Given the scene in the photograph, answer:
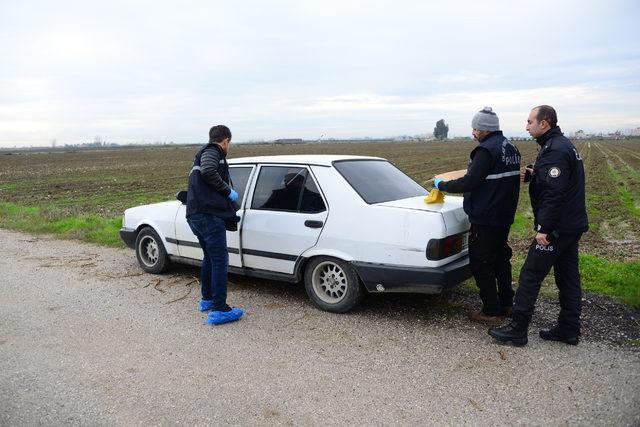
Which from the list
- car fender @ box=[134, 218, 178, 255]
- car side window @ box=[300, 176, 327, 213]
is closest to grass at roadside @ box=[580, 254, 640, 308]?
car side window @ box=[300, 176, 327, 213]

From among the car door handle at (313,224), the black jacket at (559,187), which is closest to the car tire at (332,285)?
the car door handle at (313,224)

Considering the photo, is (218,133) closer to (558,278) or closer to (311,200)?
(311,200)

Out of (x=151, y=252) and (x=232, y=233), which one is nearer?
(x=232, y=233)

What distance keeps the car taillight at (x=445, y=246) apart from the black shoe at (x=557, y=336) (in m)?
1.00

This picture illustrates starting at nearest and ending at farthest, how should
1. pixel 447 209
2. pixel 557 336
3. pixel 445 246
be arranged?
pixel 557 336
pixel 445 246
pixel 447 209

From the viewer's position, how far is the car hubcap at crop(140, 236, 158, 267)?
22.0 ft

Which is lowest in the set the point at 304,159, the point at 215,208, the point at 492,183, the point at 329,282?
the point at 329,282

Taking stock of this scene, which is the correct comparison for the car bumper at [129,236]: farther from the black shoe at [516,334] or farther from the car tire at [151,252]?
the black shoe at [516,334]

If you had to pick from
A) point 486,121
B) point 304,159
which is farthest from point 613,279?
point 304,159

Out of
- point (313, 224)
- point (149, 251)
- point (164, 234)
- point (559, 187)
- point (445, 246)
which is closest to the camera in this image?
point (559, 187)

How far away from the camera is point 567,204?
13.3ft

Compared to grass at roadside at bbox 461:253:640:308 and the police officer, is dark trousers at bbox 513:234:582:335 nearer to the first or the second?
the police officer

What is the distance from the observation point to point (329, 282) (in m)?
5.14

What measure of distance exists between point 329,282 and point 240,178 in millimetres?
1602
